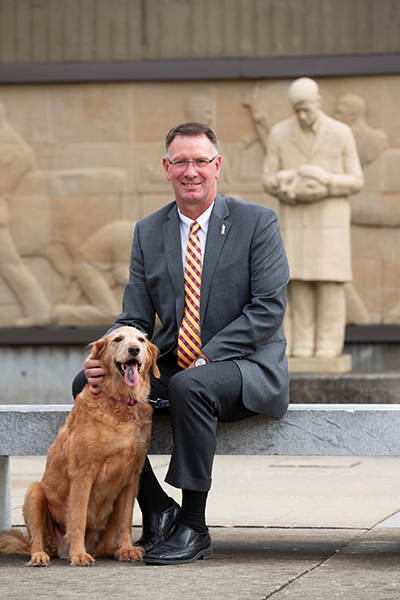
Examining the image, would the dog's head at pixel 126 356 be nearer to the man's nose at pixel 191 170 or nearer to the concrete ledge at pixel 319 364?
Result: the man's nose at pixel 191 170

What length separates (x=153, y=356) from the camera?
4.13m

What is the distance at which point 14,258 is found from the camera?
11.6 m

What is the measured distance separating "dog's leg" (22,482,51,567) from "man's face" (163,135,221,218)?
1498mm

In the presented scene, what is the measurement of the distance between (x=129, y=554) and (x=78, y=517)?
0.98 feet

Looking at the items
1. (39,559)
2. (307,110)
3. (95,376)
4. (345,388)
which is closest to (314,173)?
(307,110)

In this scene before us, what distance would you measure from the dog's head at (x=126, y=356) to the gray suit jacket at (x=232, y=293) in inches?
11.1

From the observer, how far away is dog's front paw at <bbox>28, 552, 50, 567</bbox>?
154 inches

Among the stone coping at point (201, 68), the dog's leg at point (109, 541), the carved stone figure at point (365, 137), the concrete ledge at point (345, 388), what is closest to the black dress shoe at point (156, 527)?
the dog's leg at point (109, 541)

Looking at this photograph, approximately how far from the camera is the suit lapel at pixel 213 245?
A: 4.24 meters

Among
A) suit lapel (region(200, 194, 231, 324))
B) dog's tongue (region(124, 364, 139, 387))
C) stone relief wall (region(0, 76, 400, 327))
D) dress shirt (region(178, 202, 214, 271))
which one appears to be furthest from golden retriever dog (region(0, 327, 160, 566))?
stone relief wall (region(0, 76, 400, 327))

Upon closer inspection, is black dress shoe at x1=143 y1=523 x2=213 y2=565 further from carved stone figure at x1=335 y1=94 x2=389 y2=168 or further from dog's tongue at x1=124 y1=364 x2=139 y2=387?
carved stone figure at x1=335 y1=94 x2=389 y2=168

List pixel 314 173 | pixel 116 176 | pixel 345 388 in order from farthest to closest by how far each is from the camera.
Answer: pixel 116 176
pixel 314 173
pixel 345 388

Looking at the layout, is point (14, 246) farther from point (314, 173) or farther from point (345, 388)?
point (345, 388)

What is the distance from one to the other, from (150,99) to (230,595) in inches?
348
